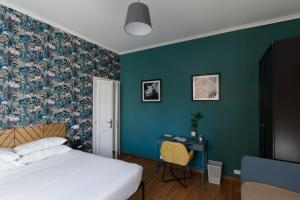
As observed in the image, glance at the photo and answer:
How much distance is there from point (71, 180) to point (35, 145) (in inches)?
39.8

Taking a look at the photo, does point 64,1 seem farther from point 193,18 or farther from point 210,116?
point 210,116

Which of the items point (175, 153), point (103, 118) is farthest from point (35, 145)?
point (175, 153)

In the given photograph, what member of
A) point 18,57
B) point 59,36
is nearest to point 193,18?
point 59,36

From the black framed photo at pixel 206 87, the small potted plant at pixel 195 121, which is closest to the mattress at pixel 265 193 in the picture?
the small potted plant at pixel 195 121

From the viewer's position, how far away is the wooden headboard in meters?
2.08

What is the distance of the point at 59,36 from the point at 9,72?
3.43 ft

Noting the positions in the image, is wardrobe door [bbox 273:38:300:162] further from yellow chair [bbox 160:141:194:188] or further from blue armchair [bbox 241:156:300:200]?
yellow chair [bbox 160:141:194:188]

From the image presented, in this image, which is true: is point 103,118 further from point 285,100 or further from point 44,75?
point 285,100

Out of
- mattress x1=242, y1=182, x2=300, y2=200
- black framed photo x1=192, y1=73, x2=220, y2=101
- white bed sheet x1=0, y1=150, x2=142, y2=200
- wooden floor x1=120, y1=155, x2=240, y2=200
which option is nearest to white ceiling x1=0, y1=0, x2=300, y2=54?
black framed photo x1=192, y1=73, x2=220, y2=101

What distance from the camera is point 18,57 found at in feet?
7.32

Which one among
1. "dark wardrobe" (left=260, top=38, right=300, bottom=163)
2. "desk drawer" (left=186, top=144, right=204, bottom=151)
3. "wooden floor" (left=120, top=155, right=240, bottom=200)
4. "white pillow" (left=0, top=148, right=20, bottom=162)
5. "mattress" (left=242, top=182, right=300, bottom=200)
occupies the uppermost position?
"dark wardrobe" (left=260, top=38, right=300, bottom=163)

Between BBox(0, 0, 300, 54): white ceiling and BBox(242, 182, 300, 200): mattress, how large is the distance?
2392 mm

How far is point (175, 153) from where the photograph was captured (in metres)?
2.58

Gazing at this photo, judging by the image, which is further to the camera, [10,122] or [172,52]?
[172,52]
